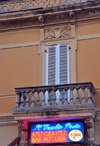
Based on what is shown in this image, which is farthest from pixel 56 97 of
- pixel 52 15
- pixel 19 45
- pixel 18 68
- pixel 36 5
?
pixel 36 5

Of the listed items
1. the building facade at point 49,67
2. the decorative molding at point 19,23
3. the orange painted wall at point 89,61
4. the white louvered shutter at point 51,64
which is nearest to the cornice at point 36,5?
the building facade at point 49,67

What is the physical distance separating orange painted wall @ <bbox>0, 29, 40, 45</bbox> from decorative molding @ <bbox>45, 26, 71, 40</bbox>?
45cm

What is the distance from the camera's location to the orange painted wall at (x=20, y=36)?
13.7 meters

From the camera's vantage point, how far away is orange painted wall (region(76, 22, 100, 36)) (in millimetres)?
13055

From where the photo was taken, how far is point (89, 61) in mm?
12664

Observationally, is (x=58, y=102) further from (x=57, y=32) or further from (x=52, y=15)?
(x=52, y=15)

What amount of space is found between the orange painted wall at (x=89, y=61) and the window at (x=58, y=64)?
489 millimetres

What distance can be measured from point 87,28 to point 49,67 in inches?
88.3

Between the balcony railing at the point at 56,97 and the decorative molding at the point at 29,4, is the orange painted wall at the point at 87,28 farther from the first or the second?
the balcony railing at the point at 56,97

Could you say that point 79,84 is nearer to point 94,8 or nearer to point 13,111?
point 13,111

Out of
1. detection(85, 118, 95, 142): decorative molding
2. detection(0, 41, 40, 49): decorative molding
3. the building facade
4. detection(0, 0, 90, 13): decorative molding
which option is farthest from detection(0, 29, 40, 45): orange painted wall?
detection(85, 118, 95, 142): decorative molding

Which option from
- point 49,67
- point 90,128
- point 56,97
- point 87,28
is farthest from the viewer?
point 87,28

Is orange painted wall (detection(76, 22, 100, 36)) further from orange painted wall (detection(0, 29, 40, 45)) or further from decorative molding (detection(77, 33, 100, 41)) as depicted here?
orange painted wall (detection(0, 29, 40, 45))

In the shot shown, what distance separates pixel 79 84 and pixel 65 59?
70.0 inches
